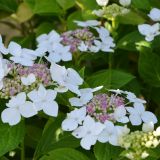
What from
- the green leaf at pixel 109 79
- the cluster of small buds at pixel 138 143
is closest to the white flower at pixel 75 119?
the cluster of small buds at pixel 138 143

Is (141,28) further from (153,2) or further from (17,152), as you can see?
(17,152)

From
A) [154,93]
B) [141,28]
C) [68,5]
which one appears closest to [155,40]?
[141,28]

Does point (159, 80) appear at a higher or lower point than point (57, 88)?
lower

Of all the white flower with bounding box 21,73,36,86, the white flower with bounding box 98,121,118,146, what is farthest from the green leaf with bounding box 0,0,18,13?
the white flower with bounding box 98,121,118,146

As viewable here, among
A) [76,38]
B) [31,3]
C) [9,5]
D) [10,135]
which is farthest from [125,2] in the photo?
[10,135]

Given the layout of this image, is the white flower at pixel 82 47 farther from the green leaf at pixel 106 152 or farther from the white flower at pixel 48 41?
the green leaf at pixel 106 152

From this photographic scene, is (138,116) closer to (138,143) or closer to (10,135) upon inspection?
(138,143)
